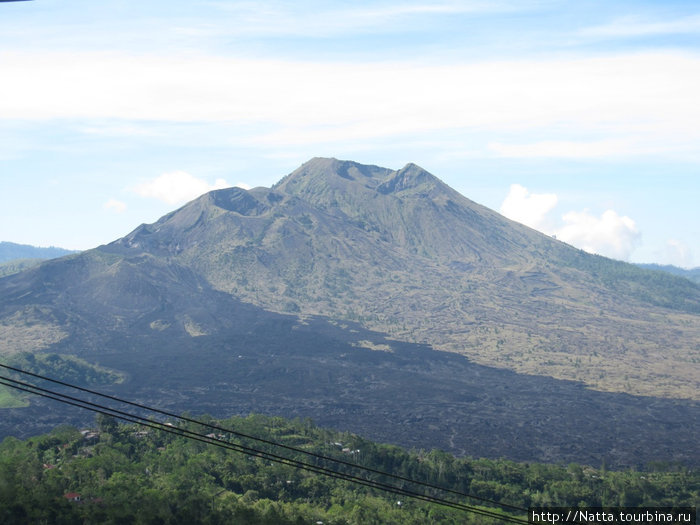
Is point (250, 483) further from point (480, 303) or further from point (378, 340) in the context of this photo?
point (480, 303)

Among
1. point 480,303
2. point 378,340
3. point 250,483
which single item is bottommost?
point 250,483

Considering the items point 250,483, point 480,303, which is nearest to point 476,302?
point 480,303

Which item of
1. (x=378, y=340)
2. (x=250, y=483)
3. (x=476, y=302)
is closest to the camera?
(x=250, y=483)

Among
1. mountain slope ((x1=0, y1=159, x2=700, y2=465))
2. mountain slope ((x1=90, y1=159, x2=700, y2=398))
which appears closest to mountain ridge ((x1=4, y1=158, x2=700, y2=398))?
mountain slope ((x1=90, y1=159, x2=700, y2=398))

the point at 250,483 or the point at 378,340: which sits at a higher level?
the point at 378,340

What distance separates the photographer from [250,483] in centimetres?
4553

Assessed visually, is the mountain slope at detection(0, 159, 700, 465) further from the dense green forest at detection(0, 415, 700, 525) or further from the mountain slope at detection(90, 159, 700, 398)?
the dense green forest at detection(0, 415, 700, 525)

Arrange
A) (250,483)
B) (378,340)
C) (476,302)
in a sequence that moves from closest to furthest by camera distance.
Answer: (250,483)
(378,340)
(476,302)

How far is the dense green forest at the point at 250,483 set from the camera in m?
35.6

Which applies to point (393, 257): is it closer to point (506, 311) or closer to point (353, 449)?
point (506, 311)

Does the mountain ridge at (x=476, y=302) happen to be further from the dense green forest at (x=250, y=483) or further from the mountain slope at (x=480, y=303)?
the dense green forest at (x=250, y=483)

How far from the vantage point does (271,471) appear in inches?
1881

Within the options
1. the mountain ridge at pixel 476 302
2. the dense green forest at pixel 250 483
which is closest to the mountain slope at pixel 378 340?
the mountain ridge at pixel 476 302

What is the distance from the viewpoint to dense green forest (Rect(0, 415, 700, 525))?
35562mm
